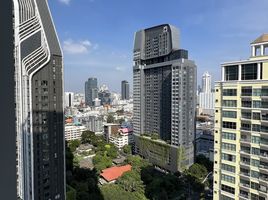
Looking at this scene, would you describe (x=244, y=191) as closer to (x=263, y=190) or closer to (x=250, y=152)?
(x=263, y=190)

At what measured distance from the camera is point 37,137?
4.81 m

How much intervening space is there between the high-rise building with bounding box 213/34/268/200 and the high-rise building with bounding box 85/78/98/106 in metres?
37.2

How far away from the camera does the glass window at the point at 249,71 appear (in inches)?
160

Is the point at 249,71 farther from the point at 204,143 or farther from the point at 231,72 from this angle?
the point at 204,143

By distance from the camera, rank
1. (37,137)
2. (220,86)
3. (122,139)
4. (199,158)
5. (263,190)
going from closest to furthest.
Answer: (263,190), (220,86), (37,137), (199,158), (122,139)

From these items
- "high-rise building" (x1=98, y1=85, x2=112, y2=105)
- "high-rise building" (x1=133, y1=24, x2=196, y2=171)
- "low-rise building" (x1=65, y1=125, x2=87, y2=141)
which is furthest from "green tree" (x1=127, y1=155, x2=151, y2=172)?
"high-rise building" (x1=98, y1=85, x2=112, y2=105)

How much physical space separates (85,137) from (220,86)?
43.9 ft

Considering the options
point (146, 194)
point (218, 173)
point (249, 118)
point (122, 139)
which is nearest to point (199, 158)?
point (146, 194)

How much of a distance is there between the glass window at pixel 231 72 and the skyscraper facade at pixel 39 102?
11.7 ft

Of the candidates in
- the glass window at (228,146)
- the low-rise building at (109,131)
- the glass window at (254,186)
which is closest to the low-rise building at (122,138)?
the low-rise building at (109,131)

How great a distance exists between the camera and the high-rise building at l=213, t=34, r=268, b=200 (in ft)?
12.9

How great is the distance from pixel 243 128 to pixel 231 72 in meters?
1.08

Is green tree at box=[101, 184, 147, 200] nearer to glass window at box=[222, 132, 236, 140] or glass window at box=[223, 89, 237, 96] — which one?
glass window at box=[222, 132, 236, 140]

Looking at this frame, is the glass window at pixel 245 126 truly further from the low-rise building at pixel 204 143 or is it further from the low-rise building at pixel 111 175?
the low-rise building at pixel 204 143
